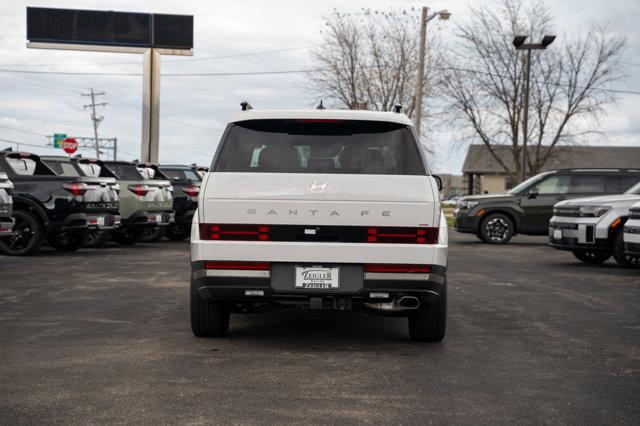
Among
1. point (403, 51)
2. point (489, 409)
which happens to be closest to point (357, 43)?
point (403, 51)

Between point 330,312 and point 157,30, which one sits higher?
point 157,30

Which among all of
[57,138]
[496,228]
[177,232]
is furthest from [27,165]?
[57,138]

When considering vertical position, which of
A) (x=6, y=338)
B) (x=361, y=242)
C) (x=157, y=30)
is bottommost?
(x=6, y=338)

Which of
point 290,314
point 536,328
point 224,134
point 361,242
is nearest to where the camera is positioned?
point 361,242

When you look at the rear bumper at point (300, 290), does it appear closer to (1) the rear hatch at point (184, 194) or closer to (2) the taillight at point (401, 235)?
(2) the taillight at point (401, 235)

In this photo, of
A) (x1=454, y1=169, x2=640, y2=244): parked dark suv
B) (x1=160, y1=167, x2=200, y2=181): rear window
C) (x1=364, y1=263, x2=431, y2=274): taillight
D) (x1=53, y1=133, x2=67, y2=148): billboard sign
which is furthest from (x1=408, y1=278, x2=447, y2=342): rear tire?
(x1=53, y1=133, x2=67, y2=148): billboard sign

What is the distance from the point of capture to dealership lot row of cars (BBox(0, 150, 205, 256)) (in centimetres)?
1527

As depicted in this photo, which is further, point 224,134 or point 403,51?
point 403,51

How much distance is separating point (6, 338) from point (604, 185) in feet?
55.1

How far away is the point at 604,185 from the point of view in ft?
69.0

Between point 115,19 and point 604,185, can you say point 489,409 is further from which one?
point 115,19

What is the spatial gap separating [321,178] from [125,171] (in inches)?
505

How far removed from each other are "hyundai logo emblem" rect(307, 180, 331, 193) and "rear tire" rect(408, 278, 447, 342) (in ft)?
4.05

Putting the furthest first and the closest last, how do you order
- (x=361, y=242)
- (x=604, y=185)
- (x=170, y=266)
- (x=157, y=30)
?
(x=157, y=30), (x=604, y=185), (x=170, y=266), (x=361, y=242)
